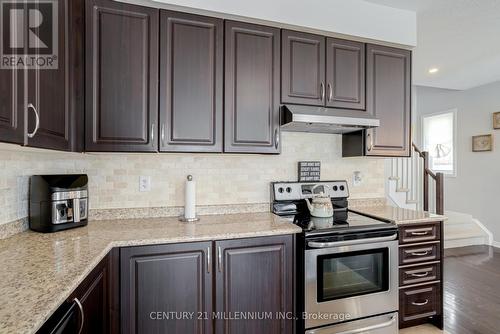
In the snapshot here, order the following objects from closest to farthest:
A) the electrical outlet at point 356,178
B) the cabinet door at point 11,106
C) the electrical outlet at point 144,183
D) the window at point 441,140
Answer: the cabinet door at point 11,106 < the electrical outlet at point 144,183 < the electrical outlet at point 356,178 < the window at point 441,140

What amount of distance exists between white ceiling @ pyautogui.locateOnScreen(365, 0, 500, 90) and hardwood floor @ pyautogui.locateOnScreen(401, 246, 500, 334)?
2.62 metres

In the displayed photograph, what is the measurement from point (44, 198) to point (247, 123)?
4.34 ft

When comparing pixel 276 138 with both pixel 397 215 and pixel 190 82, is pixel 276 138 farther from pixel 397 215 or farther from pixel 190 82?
pixel 397 215

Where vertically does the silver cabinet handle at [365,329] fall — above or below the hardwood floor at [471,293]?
above

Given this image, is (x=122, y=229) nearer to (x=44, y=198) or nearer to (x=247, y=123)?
(x=44, y=198)

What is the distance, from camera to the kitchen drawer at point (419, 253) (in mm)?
2047

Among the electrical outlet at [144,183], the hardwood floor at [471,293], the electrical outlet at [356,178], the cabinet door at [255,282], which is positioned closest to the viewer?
the cabinet door at [255,282]

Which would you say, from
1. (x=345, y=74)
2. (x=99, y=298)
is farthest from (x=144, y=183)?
(x=345, y=74)

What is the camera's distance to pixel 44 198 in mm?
1548

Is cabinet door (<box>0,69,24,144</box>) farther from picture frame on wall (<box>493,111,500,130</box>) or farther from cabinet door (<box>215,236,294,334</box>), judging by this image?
picture frame on wall (<box>493,111,500,130</box>)

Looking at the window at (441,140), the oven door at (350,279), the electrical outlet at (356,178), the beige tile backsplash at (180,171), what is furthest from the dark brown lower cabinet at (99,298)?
the window at (441,140)

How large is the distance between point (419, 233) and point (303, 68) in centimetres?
155

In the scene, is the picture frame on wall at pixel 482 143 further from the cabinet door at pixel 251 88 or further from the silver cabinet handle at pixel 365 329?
the cabinet door at pixel 251 88

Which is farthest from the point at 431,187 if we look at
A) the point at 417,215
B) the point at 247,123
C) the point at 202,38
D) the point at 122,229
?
the point at 122,229
